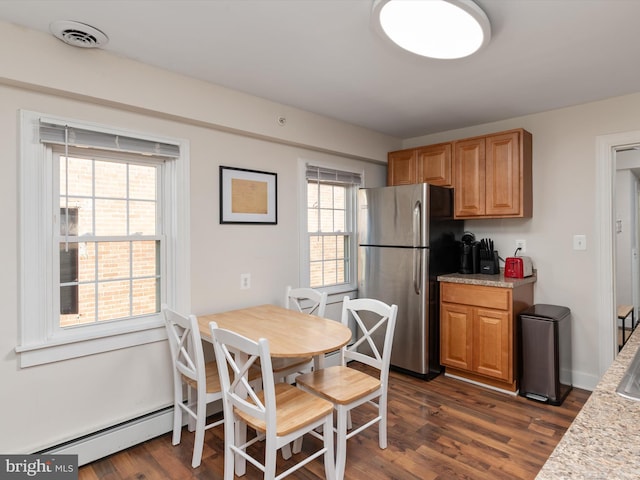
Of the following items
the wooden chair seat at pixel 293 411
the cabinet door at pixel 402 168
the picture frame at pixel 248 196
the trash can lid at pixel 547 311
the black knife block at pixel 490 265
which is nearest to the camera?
the wooden chair seat at pixel 293 411

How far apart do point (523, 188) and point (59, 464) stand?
146 inches

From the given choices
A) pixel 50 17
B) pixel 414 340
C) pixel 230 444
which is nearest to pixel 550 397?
pixel 414 340

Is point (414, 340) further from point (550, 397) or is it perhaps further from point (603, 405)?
point (603, 405)

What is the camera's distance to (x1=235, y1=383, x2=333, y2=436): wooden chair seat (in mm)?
1715

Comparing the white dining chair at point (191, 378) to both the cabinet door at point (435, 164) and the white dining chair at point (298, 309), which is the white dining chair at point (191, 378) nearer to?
the white dining chair at point (298, 309)

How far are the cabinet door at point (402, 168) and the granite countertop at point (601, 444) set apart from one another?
2903 mm

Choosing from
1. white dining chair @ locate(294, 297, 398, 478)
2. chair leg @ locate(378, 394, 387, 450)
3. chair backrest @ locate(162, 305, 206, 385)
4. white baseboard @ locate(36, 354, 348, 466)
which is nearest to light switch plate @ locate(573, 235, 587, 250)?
white dining chair @ locate(294, 297, 398, 478)

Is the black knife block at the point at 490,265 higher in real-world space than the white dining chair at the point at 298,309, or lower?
higher

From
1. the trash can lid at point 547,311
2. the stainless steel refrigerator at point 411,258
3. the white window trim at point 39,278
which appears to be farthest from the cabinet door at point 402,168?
the white window trim at point 39,278

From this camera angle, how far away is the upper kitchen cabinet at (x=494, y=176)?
3.12 metres

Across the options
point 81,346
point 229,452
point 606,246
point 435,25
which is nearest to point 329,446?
point 229,452

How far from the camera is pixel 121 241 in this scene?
7.73 ft

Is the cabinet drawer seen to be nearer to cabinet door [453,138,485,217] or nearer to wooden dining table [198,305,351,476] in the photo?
cabinet door [453,138,485,217]

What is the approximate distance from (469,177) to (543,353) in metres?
1.59
